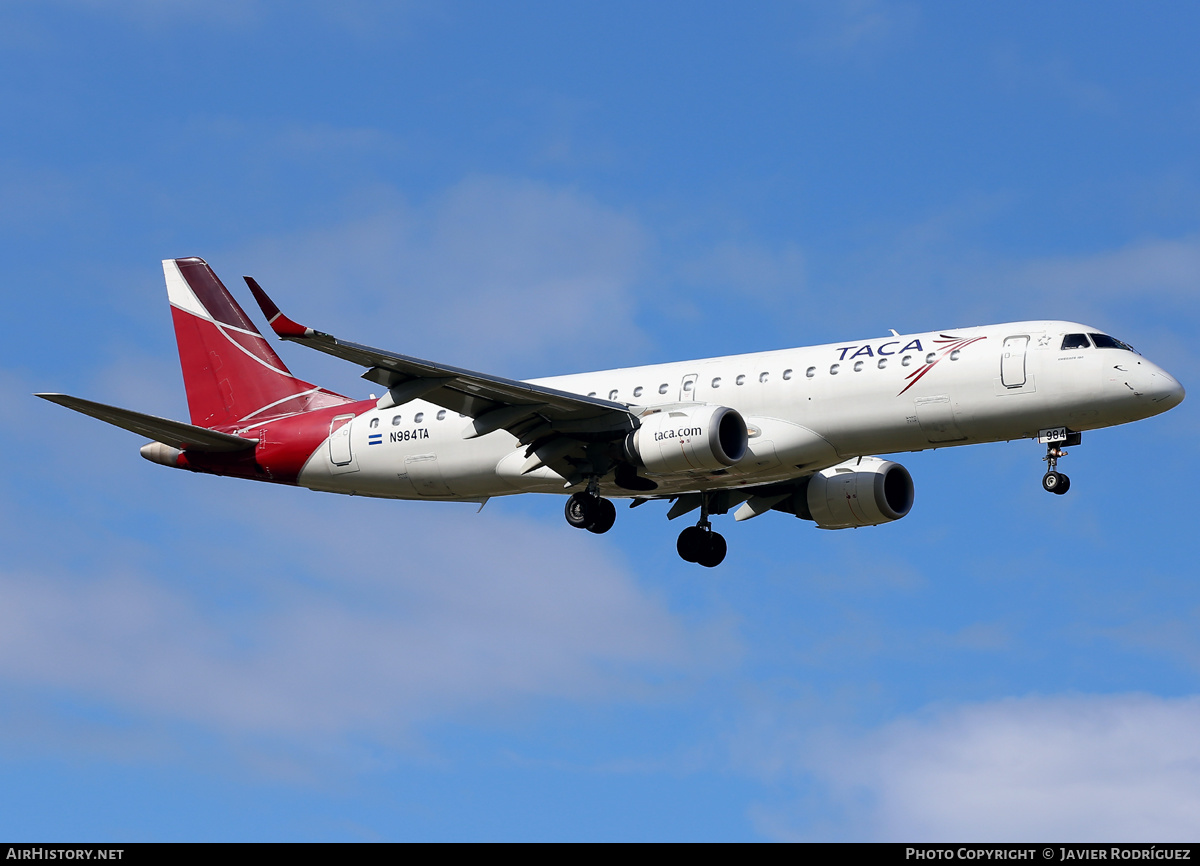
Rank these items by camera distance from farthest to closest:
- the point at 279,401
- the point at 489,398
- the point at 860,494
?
the point at 279,401, the point at 860,494, the point at 489,398

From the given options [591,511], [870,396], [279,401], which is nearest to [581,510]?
[591,511]

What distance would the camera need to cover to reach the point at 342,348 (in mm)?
34219

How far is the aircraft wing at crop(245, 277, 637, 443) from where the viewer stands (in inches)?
1394

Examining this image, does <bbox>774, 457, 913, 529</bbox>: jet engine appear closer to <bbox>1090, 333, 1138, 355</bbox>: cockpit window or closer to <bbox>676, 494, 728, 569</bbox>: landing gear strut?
<bbox>676, 494, 728, 569</bbox>: landing gear strut

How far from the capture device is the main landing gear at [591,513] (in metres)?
40.2

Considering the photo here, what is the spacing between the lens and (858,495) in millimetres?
43500

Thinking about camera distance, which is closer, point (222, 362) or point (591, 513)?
point (591, 513)

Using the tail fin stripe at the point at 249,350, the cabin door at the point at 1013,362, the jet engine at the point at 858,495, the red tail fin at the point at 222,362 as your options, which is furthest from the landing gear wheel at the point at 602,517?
the tail fin stripe at the point at 249,350

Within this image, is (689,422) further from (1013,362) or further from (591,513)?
(1013,362)

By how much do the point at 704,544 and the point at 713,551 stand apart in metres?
0.31

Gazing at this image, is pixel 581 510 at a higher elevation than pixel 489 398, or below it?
below
